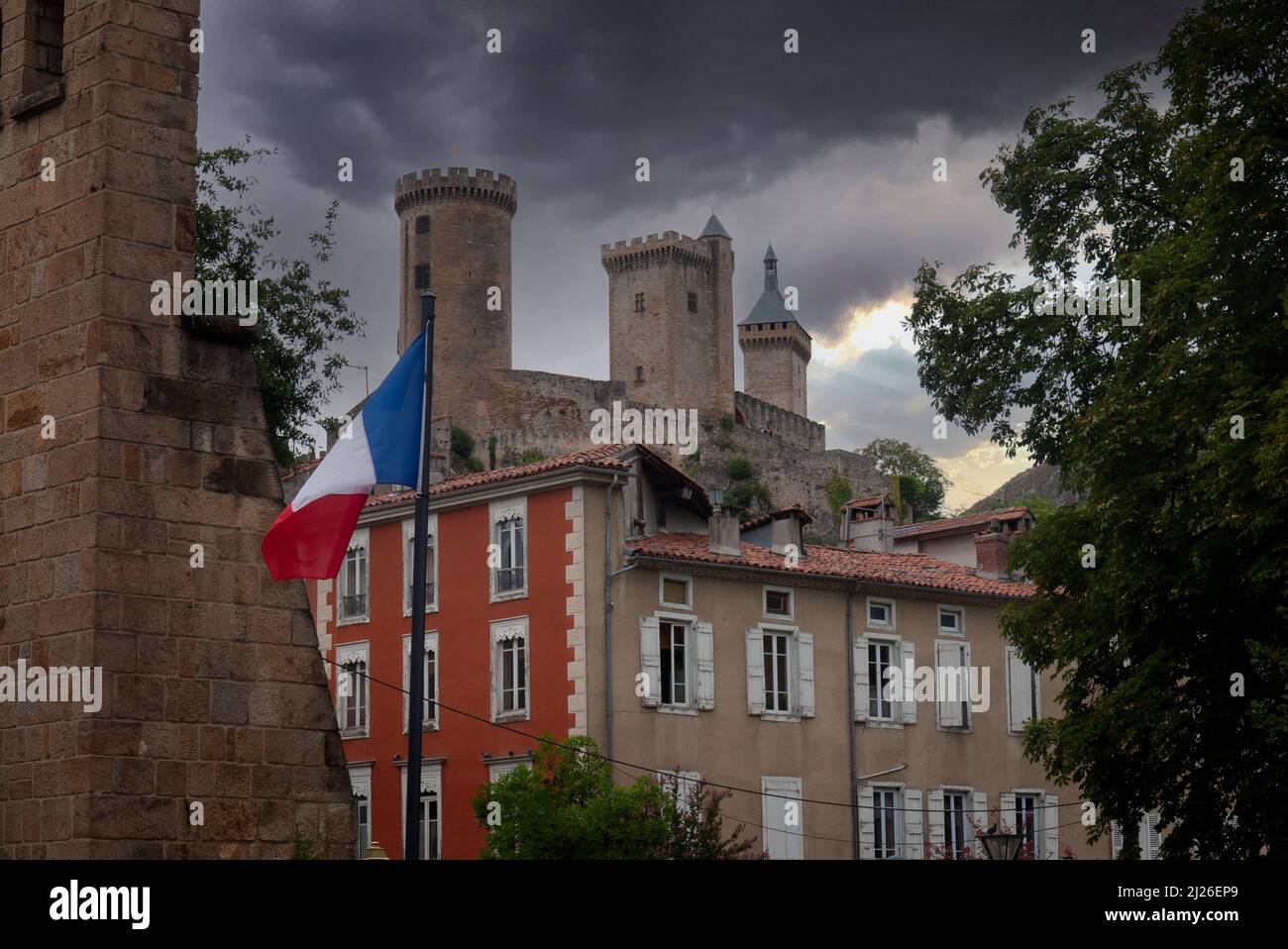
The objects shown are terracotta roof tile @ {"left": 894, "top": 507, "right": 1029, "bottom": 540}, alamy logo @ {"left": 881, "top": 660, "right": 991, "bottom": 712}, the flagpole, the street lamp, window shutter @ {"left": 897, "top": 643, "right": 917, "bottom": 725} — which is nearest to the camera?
the flagpole

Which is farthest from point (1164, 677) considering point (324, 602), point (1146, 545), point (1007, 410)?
point (324, 602)

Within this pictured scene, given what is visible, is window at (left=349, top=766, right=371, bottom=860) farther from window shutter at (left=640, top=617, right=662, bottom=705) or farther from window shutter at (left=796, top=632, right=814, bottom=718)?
window shutter at (left=796, top=632, right=814, bottom=718)

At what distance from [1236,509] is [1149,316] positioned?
3818 mm

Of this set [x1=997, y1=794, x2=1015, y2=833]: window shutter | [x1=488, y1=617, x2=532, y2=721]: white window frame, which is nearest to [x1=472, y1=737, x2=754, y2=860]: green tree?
[x1=488, y1=617, x2=532, y2=721]: white window frame

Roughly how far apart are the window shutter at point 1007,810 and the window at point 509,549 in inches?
443

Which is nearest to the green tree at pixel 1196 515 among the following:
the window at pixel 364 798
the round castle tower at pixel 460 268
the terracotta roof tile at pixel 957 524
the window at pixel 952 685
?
the window at pixel 952 685

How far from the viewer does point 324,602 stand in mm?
38156

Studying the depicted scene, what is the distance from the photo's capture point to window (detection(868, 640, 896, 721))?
3742 centimetres

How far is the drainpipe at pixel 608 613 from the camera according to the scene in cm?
3306

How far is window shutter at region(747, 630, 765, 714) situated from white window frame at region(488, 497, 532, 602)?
14.8 ft

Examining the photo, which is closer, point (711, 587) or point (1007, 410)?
point (1007, 410)

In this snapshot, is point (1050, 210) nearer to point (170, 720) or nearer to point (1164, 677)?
point (1164, 677)
